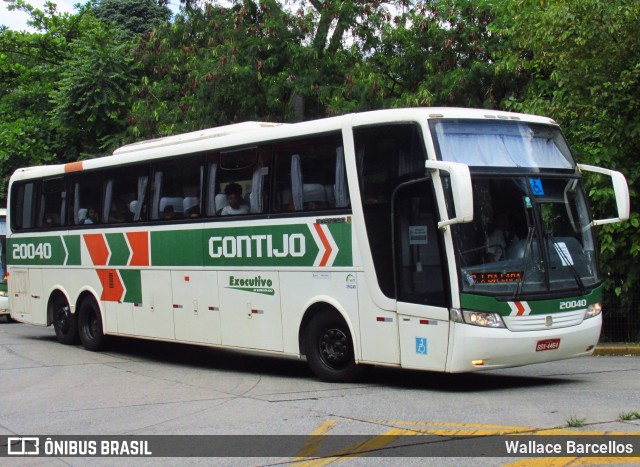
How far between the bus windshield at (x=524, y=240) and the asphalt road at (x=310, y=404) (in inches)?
51.0

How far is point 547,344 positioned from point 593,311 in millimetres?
1052

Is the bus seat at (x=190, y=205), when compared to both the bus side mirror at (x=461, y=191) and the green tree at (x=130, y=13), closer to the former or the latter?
the bus side mirror at (x=461, y=191)

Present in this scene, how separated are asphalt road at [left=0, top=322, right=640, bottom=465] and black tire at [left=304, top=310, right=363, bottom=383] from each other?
0.20m

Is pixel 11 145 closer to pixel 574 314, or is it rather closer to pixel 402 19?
pixel 402 19

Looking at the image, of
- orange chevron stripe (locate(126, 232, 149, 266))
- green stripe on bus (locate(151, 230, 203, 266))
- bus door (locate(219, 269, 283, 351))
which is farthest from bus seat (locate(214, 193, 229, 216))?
orange chevron stripe (locate(126, 232, 149, 266))

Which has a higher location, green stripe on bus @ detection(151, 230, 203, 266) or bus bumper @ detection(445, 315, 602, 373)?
green stripe on bus @ detection(151, 230, 203, 266)

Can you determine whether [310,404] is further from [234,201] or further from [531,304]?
[234,201]

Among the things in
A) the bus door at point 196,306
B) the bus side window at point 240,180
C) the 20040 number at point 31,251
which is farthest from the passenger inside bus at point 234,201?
the 20040 number at point 31,251

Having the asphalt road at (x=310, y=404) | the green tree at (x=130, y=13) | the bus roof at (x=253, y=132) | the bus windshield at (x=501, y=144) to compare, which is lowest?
the asphalt road at (x=310, y=404)

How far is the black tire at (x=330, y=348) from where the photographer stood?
39.1 feet

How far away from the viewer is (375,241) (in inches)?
448

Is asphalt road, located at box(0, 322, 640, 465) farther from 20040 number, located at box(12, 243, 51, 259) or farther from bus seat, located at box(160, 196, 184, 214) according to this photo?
20040 number, located at box(12, 243, 51, 259)

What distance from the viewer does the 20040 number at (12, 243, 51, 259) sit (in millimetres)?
18386

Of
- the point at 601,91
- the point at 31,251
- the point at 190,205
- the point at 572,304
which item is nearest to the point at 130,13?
the point at 31,251
